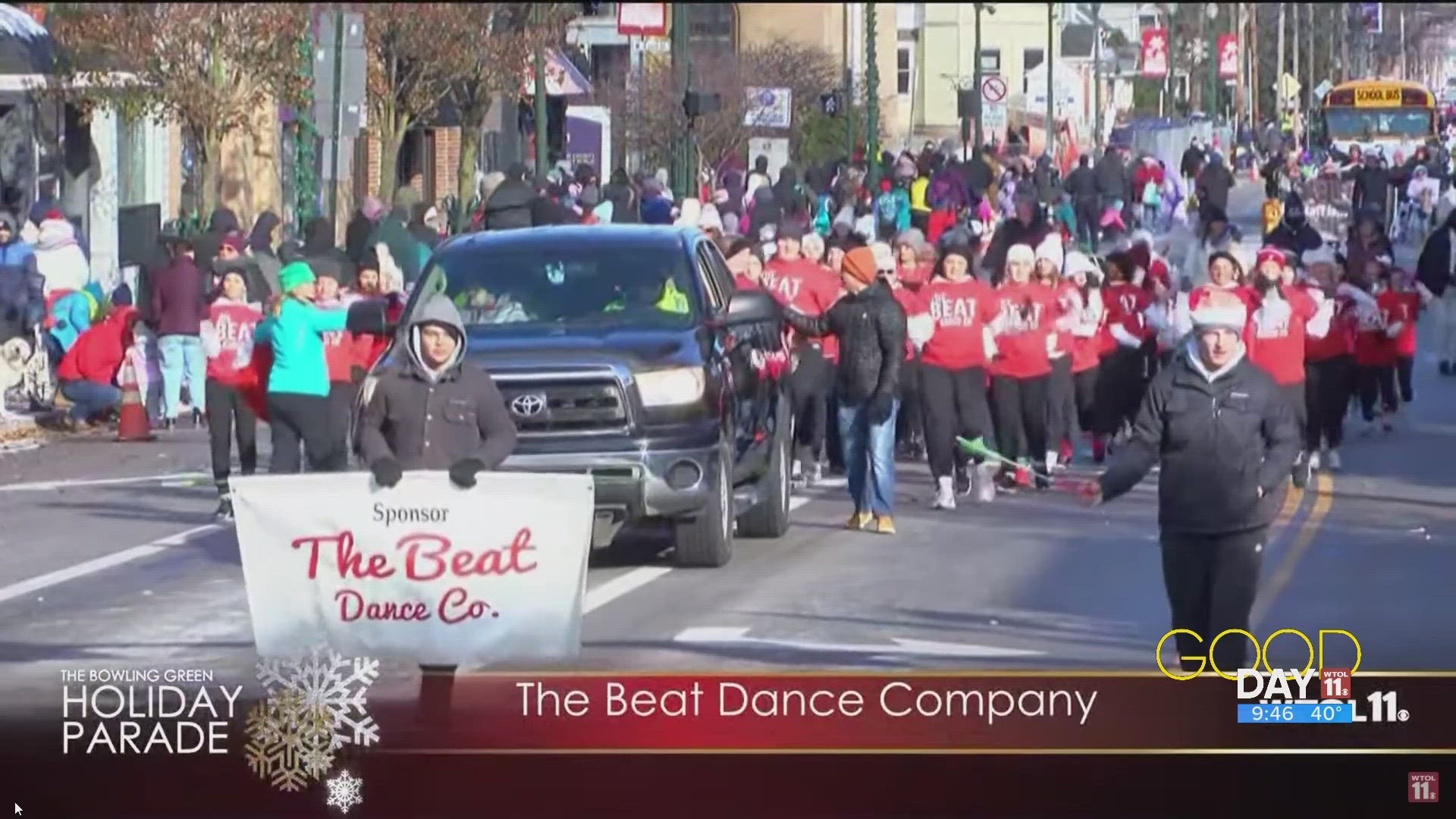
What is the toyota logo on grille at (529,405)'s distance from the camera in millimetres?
12992

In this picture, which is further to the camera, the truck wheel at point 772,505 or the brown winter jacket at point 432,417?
the truck wheel at point 772,505

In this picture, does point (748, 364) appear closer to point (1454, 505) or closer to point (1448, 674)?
point (1454, 505)

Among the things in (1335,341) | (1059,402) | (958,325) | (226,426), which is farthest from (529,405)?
(1335,341)

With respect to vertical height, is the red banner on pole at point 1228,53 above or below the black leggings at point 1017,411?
above

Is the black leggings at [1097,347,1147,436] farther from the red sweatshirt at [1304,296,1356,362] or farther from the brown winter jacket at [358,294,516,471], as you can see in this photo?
the brown winter jacket at [358,294,516,471]

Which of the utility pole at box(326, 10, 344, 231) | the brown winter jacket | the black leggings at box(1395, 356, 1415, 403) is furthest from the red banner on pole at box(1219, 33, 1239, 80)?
the brown winter jacket

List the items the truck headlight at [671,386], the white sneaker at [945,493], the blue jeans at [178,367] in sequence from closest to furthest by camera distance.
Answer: the truck headlight at [671,386], the white sneaker at [945,493], the blue jeans at [178,367]

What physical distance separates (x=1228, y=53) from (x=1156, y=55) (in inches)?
57.6

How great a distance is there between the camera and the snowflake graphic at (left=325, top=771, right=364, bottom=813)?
7.67m

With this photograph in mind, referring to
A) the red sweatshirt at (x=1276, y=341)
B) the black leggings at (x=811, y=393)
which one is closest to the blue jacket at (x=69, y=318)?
the black leggings at (x=811, y=393)

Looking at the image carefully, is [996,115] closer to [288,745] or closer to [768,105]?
[768,105]

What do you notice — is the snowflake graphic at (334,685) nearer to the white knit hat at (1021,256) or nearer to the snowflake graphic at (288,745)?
the snowflake graphic at (288,745)

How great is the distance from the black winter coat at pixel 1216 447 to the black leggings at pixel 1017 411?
361 inches

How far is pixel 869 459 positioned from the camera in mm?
15781
